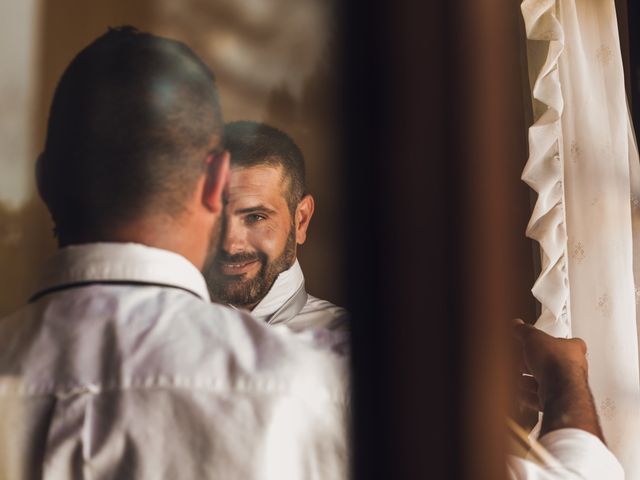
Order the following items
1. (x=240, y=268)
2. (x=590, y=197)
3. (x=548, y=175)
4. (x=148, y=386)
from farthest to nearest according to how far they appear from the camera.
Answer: (x=590, y=197) < (x=548, y=175) < (x=240, y=268) < (x=148, y=386)

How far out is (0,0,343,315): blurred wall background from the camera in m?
0.59

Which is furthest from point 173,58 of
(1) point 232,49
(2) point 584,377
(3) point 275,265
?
(2) point 584,377

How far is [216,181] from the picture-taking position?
63cm

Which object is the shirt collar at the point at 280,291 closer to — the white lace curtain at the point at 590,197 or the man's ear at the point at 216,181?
the man's ear at the point at 216,181

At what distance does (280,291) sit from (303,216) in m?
0.07

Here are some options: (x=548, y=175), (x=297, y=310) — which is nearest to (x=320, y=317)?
(x=297, y=310)

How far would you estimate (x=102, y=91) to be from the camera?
1.97ft

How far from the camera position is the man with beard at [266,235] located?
63 centimetres

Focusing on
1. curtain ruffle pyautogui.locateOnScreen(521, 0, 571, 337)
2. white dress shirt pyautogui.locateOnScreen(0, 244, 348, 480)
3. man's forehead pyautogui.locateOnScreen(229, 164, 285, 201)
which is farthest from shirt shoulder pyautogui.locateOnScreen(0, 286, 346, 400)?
curtain ruffle pyautogui.locateOnScreen(521, 0, 571, 337)

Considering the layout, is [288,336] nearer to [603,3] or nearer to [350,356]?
[350,356]

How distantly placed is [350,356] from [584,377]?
0.36 meters

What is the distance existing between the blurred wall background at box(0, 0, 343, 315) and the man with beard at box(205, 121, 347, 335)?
0.01 meters

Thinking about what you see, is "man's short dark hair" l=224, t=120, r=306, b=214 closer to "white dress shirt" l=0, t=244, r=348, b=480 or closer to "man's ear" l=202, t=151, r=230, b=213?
"man's ear" l=202, t=151, r=230, b=213

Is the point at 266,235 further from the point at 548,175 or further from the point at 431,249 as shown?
the point at 548,175
